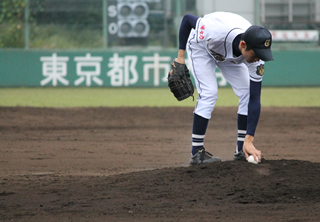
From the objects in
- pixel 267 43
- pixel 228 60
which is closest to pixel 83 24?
pixel 228 60

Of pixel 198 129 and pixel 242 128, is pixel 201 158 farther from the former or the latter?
pixel 242 128

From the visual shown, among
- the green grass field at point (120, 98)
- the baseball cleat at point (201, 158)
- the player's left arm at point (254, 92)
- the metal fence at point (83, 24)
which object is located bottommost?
the green grass field at point (120, 98)

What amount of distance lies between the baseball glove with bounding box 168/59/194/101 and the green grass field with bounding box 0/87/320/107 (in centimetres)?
628

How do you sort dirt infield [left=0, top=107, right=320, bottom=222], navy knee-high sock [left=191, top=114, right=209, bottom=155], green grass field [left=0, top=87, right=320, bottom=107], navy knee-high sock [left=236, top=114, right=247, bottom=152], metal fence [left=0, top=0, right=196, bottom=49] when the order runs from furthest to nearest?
1. metal fence [left=0, top=0, right=196, bottom=49]
2. green grass field [left=0, top=87, right=320, bottom=107]
3. navy knee-high sock [left=236, top=114, right=247, bottom=152]
4. navy knee-high sock [left=191, top=114, right=209, bottom=155]
5. dirt infield [left=0, top=107, right=320, bottom=222]

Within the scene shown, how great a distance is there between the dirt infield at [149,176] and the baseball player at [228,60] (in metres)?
0.35

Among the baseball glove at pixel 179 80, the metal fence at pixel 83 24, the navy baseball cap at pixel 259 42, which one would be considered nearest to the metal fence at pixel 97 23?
the metal fence at pixel 83 24

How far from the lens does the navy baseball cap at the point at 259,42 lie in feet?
12.1

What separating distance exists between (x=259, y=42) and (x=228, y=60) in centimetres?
60

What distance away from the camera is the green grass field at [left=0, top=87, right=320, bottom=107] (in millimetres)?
11000

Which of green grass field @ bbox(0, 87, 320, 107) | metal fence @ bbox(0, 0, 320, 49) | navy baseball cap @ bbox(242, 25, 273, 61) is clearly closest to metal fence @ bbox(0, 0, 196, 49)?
metal fence @ bbox(0, 0, 320, 49)

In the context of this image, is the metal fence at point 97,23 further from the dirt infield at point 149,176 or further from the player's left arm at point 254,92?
the player's left arm at point 254,92

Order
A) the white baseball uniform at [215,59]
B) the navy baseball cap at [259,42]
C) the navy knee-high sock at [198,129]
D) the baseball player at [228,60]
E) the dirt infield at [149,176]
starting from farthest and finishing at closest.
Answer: the navy knee-high sock at [198,129]
the white baseball uniform at [215,59]
the baseball player at [228,60]
the navy baseball cap at [259,42]
the dirt infield at [149,176]

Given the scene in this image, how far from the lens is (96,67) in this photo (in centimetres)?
1558

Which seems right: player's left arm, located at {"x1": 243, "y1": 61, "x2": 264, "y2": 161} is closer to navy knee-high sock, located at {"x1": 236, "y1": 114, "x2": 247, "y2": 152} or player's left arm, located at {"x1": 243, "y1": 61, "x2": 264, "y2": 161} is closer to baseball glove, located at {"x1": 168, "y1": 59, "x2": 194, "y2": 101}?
navy knee-high sock, located at {"x1": 236, "y1": 114, "x2": 247, "y2": 152}
